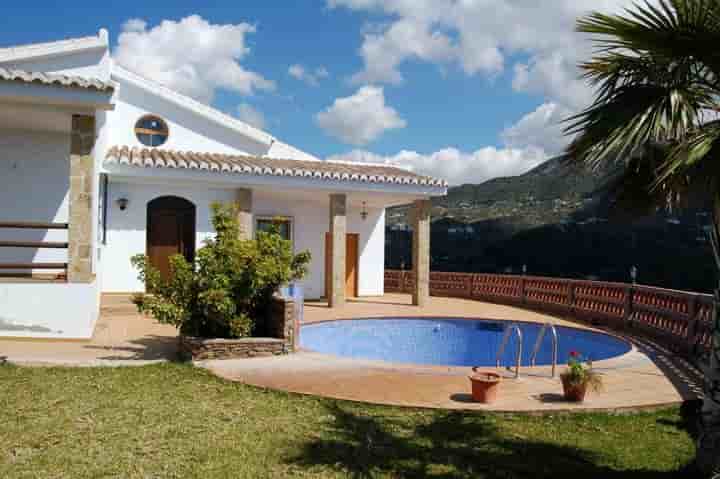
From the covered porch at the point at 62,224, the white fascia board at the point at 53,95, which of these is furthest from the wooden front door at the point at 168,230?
the white fascia board at the point at 53,95

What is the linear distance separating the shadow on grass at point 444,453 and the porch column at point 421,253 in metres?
12.4

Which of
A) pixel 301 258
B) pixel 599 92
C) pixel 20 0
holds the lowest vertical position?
pixel 301 258

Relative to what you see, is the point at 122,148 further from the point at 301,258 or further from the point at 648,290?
the point at 648,290

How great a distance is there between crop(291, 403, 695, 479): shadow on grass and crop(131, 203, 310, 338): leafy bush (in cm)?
391

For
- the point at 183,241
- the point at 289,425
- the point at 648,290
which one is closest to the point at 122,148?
the point at 183,241

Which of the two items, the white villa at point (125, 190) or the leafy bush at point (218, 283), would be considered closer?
the leafy bush at point (218, 283)

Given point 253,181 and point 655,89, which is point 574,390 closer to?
point 655,89

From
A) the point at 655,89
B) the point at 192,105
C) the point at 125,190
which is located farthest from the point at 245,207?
the point at 655,89

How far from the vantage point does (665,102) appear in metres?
4.74

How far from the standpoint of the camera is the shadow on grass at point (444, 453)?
18.2 feet

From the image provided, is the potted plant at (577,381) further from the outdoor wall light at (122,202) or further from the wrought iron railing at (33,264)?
the outdoor wall light at (122,202)

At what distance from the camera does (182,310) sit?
10.4 meters

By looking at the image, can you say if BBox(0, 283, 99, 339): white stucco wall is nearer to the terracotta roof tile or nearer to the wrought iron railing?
the wrought iron railing

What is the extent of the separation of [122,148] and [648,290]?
48.0 feet
